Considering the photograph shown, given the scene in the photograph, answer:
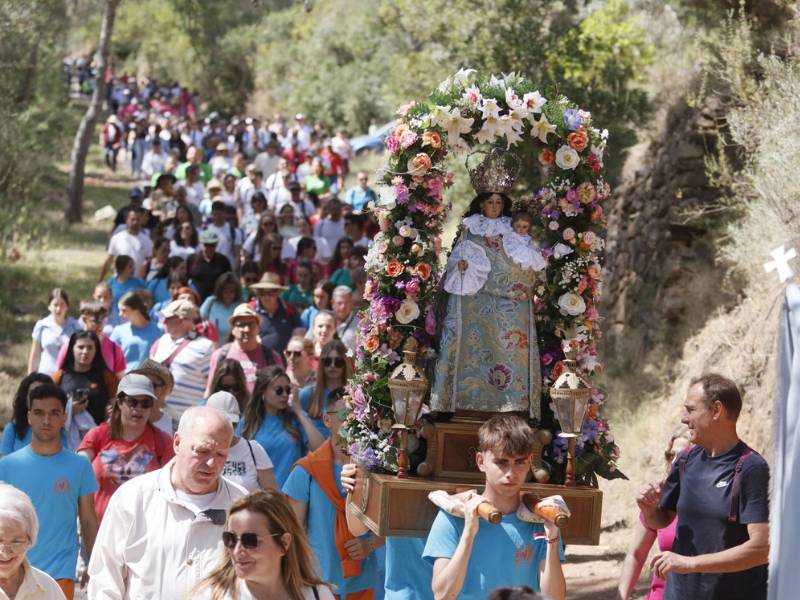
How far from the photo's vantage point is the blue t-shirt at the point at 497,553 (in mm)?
6199

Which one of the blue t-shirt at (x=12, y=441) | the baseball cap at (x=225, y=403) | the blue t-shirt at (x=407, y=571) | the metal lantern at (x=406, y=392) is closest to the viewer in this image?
the metal lantern at (x=406, y=392)

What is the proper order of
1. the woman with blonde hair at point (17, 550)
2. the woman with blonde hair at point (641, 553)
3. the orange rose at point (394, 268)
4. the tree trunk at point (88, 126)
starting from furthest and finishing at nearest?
the tree trunk at point (88, 126)
the orange rose at point (394, 268)
the woman with blonde hair at point (641, 553)
the woman with blonde hair at point (17, 550)

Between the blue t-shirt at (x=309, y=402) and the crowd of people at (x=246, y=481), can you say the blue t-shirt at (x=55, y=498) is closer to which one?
the crowd of people at (x=246, y=481)

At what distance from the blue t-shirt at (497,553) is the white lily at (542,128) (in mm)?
3088

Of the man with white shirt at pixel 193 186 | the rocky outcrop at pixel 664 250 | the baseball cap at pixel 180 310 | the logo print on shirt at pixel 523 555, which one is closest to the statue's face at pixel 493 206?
the logo print on shirt at pixel 523 555

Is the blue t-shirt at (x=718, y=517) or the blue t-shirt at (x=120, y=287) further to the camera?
the blue t-shirt at (x=120, y=287)

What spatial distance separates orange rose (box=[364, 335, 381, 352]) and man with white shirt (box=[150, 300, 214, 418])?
4.06 m

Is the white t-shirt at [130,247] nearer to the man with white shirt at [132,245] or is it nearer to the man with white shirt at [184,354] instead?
the man with white shirt at [132,245]

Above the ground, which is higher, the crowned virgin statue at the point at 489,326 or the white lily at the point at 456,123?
the white lily at the point at 456,123

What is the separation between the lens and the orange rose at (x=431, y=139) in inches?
329

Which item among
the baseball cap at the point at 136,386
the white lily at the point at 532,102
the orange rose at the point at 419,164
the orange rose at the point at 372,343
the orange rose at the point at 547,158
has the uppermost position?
the white lily at the point at 532,102

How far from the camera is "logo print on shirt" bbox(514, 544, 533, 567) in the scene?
6.20m

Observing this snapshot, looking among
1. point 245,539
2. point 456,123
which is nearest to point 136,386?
point 456,123

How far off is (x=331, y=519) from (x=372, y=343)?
120cm
